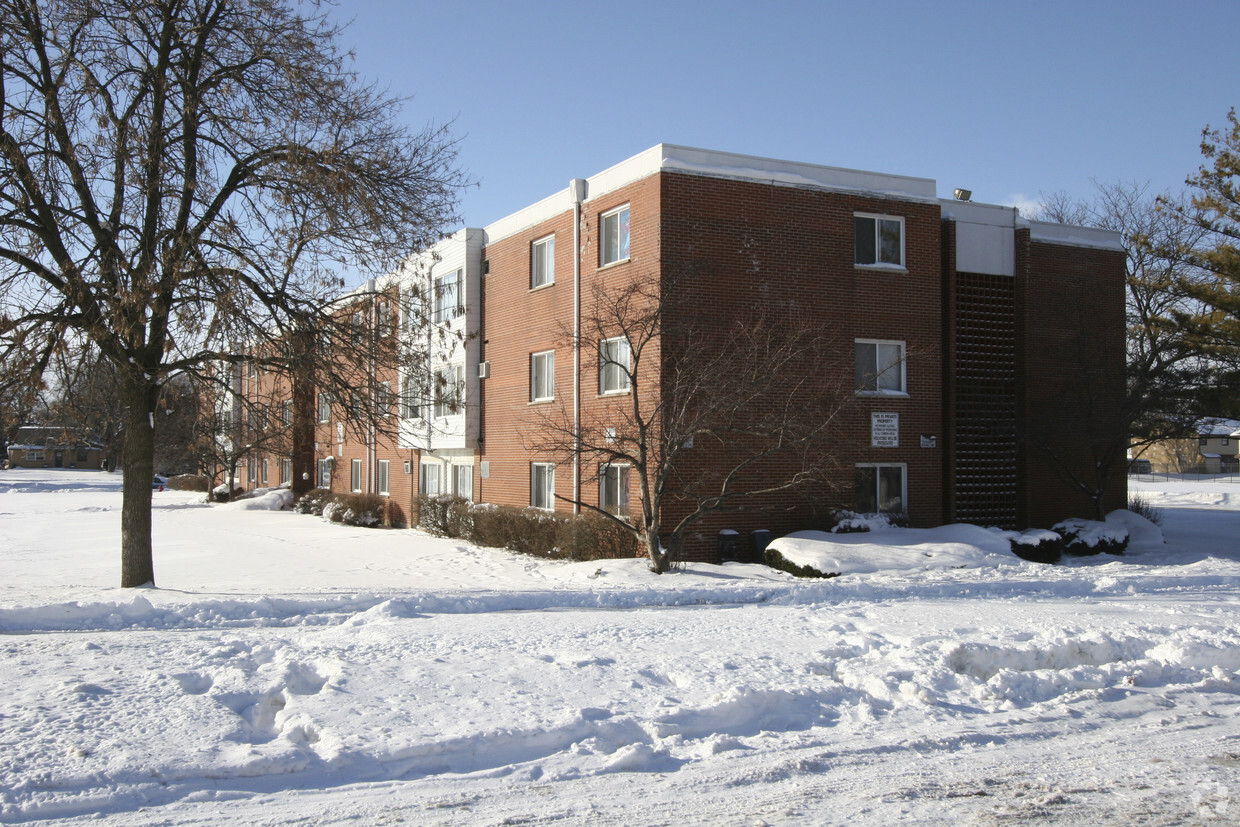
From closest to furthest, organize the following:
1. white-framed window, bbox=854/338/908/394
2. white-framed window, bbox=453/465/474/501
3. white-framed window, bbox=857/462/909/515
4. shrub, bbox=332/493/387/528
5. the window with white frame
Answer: white-framed window, bbox=857/462/909/515, white-framed window, bbox=854/338/908/394, white-framed window, bbox=453/465/474/501, shrub, bbox=332/493/387/528, the window with white frame

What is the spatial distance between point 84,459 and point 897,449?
111 meters

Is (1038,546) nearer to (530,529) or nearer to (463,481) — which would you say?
(530,529)

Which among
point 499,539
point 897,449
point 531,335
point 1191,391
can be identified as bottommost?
point 499,539

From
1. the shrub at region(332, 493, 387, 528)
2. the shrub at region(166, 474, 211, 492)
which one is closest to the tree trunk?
the shrub at region(332, 493, 387, 528)

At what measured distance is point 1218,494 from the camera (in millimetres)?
41219

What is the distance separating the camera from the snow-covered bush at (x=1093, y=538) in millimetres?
19969

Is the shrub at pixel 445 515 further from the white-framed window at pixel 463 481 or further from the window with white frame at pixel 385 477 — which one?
the window with white frame at pixel 385 477

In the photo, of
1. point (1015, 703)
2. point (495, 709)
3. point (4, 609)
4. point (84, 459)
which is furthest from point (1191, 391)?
point (84, 459)

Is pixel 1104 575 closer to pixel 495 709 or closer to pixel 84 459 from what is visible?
pixel 495 709

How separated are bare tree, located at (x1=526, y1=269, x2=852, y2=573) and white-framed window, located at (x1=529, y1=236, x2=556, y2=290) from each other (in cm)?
291

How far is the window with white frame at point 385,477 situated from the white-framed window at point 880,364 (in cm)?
1772

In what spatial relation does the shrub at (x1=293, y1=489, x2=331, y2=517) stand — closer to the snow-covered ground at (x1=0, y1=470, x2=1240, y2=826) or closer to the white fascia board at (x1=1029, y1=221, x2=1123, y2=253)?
the snow-covered ground at (x1=0, y1=470, x2=1240, y2=826)

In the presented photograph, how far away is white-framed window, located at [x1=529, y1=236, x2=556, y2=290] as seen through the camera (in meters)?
22.5

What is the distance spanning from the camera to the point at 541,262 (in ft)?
75.8
